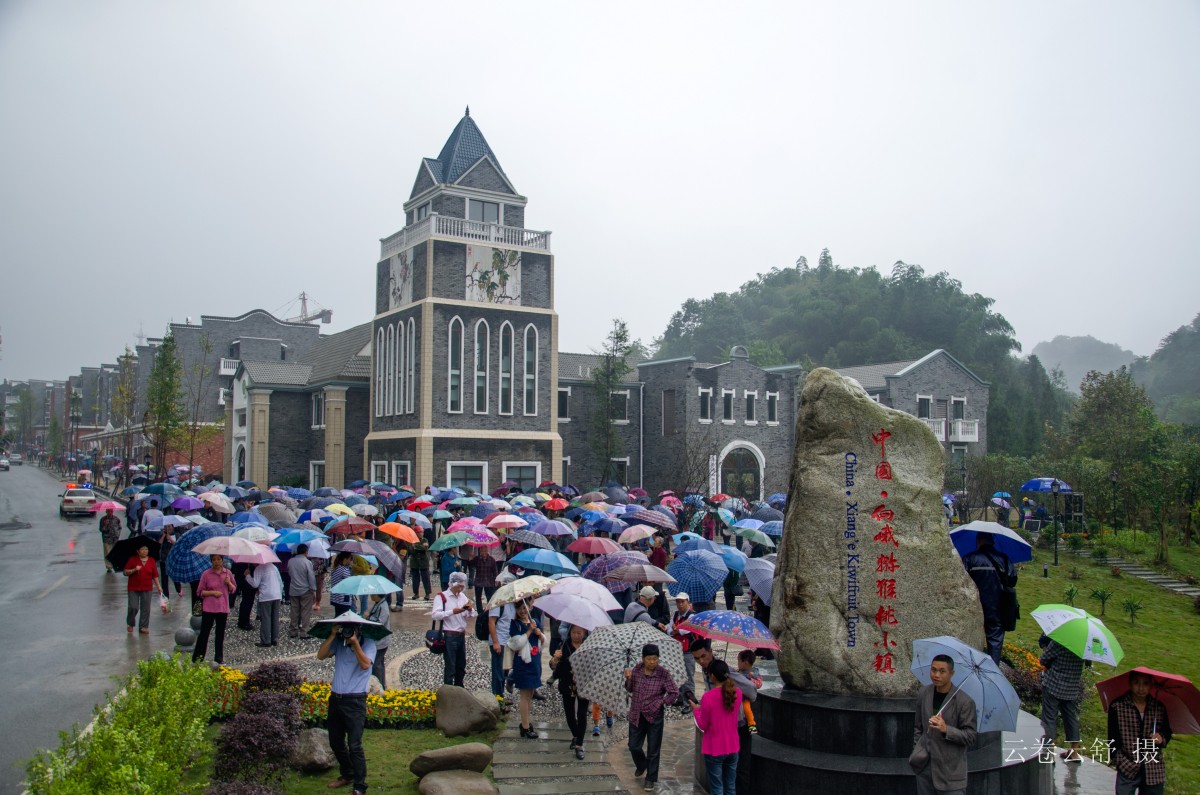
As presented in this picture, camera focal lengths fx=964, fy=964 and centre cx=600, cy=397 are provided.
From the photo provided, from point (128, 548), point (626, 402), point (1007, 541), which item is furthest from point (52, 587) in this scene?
point (626, 402)

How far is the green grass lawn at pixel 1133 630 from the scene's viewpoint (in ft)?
38.9

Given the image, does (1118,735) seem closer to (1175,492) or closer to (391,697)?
(391,697)

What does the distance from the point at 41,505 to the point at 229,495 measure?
21324mm

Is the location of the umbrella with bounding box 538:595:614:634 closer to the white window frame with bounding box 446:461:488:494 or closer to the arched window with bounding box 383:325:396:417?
the white window frame with bounding box 446:461:488:494

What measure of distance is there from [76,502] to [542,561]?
3251 centimetres

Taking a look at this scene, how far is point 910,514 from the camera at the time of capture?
960cm

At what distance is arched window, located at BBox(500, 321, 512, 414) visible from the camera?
125ft

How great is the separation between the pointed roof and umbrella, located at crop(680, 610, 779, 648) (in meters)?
31.8

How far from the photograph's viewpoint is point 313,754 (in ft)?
30.1

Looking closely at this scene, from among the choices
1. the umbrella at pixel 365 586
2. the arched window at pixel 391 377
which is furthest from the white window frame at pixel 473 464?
the umbrella at pixel 365 586

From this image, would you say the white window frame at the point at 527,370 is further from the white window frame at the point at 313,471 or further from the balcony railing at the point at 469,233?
the white window frame at the point at 313,471

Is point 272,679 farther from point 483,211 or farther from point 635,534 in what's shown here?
point 483,211

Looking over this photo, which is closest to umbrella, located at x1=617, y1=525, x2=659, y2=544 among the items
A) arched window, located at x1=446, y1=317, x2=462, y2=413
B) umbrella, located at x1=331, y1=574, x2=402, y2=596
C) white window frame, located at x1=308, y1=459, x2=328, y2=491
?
umbrella, located at x1=331, y1=574, x2=402, y2=596

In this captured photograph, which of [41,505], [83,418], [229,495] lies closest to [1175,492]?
[229,495]
